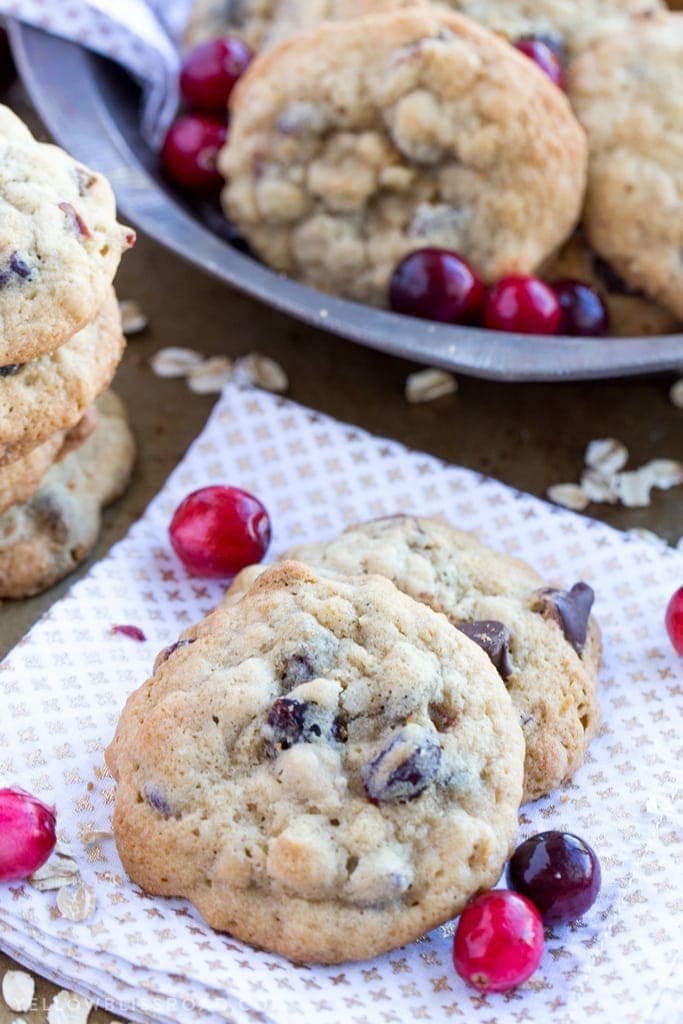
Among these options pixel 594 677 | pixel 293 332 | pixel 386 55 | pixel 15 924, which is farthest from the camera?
pixel 293 332

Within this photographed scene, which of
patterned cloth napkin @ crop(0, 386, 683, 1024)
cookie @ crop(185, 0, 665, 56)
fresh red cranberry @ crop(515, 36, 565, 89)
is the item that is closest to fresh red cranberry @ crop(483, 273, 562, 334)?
patterned cloth napkin @ crop(0, 386, 683, 1024)

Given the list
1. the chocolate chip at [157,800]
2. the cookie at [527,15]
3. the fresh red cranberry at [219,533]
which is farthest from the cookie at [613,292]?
the chocolate chip at [157,800]

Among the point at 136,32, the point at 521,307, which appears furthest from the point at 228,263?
the point at 136,32

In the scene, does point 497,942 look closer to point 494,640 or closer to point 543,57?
point 494,640

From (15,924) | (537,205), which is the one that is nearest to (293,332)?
(537,205)

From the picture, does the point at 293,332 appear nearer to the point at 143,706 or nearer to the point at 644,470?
the point at 644,470

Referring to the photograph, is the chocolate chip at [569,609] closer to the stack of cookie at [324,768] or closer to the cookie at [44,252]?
the stack of cookie at [324,768]
